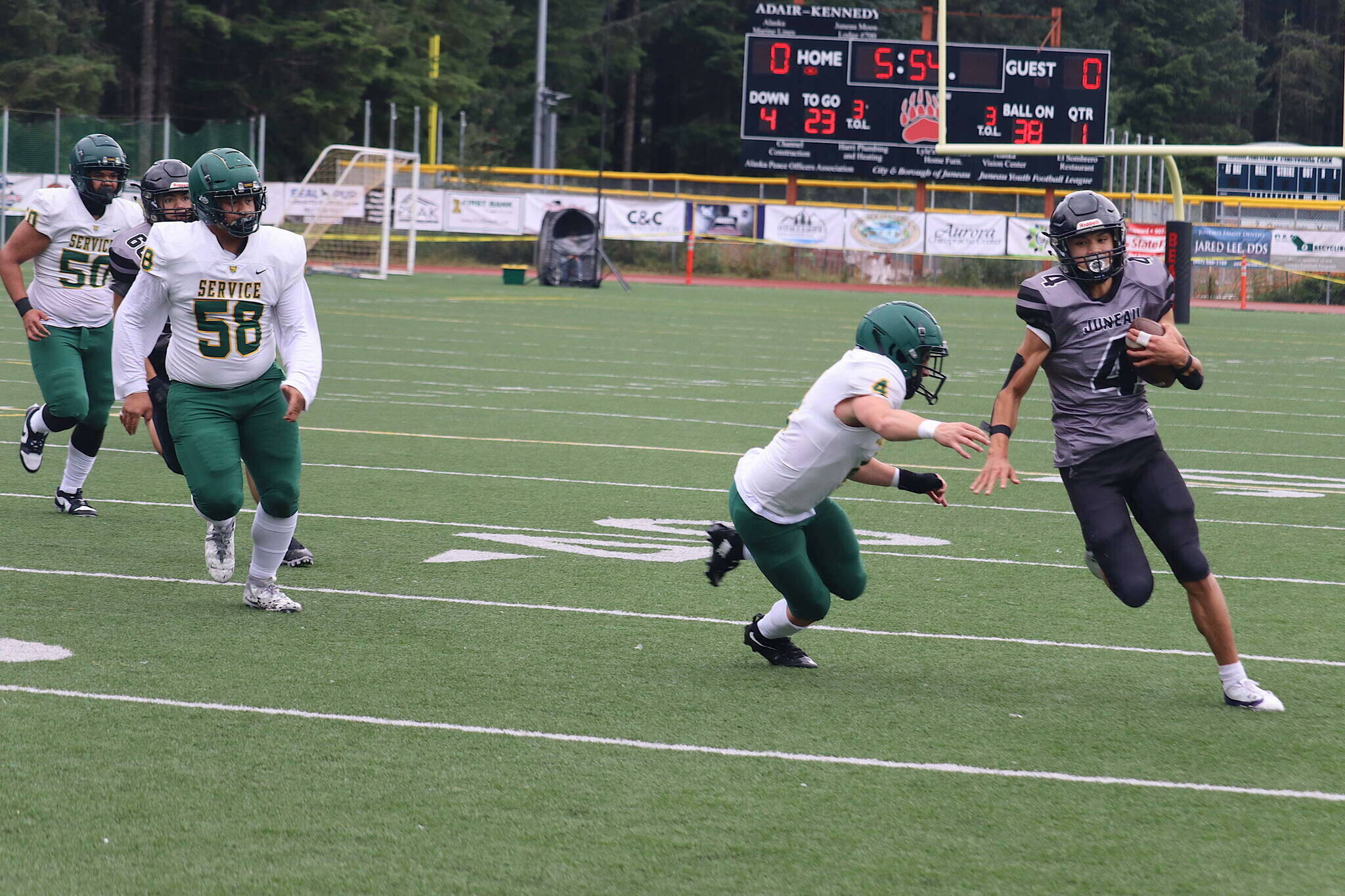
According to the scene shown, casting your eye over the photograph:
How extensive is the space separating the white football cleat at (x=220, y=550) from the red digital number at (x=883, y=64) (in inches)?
1234

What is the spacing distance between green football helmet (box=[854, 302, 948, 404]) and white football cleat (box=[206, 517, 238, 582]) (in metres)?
3.06

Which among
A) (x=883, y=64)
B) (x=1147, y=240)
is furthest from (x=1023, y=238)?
(x=1147, y=240)

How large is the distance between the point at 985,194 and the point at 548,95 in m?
11.6

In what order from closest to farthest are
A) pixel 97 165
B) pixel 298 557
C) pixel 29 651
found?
pixel 29 651 → pixel 298 557 → pixel 97 165

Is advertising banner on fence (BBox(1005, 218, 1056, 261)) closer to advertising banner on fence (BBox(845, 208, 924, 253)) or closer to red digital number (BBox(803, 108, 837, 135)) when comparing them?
advertising banner on fence (BBox(845, 208, 924, 253))

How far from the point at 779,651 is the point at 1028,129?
30.4m

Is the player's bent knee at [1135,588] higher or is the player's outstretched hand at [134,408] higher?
the player's outstretched hand at [134,408]

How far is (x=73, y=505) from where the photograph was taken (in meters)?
8.98

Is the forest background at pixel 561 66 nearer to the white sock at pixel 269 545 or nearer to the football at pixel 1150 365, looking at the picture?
the football at pixel 1150 365

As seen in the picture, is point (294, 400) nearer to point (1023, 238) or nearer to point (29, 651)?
point (29, 651)

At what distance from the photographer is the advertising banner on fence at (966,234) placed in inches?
1558

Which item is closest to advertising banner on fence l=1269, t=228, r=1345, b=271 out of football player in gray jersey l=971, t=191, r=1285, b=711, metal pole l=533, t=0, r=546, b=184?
metal pole l=533, t=0, r=546, b=184

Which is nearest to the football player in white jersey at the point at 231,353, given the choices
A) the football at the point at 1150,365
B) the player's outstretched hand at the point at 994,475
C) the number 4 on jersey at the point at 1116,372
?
the player's outstretched hand at the point at 994,475

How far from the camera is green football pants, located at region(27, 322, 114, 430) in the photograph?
9.06m
